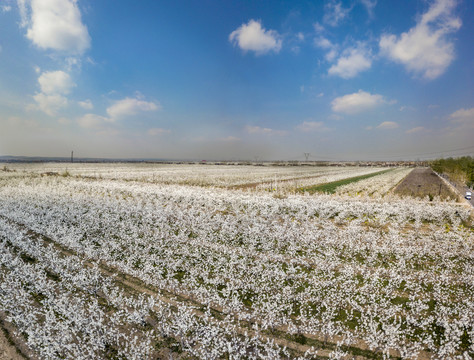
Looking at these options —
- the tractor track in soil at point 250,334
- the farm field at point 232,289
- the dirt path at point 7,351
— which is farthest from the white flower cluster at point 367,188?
the dirt path at point 7,351

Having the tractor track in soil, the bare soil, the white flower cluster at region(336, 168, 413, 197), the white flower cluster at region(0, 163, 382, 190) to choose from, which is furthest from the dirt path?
the bare soil

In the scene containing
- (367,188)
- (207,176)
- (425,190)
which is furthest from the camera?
(207,176)

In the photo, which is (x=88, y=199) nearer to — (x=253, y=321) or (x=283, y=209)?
(x=283, y=209)

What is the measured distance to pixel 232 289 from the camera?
820 centimetres

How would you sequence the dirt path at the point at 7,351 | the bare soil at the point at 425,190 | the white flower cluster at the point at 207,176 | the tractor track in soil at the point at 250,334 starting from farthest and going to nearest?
the white flower cluster at the point at 207,176
the bare soil at the point at 425,190
the tractor track in soil at the point at 250,334
the dirt path at the point at 7,351

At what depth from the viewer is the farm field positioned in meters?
5.92

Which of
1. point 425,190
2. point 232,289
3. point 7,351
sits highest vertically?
point 425,190

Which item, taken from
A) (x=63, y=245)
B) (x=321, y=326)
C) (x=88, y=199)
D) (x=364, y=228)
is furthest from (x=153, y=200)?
(x=321, y=326)

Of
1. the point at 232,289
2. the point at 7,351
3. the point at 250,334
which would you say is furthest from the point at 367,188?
the point at 7,351

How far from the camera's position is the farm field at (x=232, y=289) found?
592 centimetres

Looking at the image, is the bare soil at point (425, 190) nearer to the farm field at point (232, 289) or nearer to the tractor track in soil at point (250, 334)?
the farm field at point (232, 289)

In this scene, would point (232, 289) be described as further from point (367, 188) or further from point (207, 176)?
point (207, 176)

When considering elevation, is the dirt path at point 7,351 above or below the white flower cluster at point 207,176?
below

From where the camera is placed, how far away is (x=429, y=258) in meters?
11.1
